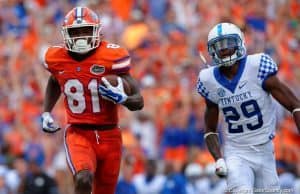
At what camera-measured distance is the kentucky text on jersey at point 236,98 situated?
877cm

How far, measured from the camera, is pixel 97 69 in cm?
882

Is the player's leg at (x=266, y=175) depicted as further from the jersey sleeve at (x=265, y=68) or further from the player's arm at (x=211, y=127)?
the jersey sleeve at (x=265, y=68)

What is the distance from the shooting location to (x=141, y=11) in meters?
15.8

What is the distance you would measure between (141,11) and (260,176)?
730 cm

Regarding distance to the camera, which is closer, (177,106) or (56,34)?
(177,106)

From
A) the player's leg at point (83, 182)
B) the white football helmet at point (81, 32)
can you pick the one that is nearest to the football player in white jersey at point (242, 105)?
the white football helmet at point (81, 32)

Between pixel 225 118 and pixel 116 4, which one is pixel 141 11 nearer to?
pixel 116 4

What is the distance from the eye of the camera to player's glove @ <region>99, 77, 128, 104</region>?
8547 millimetres

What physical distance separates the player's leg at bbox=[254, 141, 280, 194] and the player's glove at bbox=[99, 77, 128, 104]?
1308mm

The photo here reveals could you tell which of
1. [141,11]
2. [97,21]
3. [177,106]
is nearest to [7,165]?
[177,106]

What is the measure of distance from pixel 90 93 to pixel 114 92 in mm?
393

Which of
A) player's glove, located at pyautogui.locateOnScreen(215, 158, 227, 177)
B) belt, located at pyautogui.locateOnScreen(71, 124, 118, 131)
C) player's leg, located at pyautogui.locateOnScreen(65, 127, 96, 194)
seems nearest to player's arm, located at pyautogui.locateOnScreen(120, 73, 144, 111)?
belt, located at pyautogui.locateOnScreen(71, 124, 118, 131)

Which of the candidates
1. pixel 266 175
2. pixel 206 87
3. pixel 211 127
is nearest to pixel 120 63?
pixel 206 87

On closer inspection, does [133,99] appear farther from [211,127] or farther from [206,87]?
[211,127]
